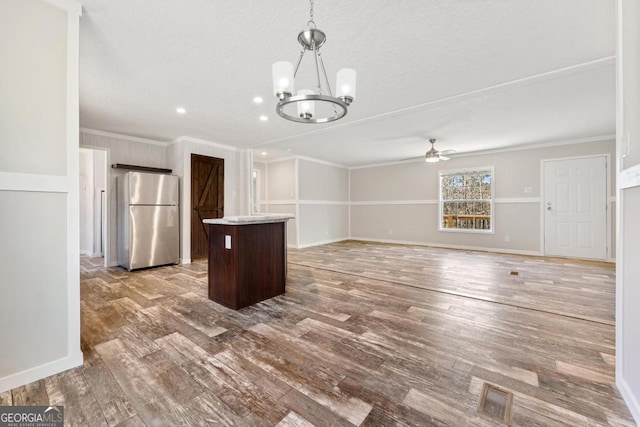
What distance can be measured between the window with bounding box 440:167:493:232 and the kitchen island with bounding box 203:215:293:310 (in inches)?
213

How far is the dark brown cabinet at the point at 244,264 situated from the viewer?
9.00ft

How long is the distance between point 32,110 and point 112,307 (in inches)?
81.0

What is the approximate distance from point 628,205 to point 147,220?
5.64 meters

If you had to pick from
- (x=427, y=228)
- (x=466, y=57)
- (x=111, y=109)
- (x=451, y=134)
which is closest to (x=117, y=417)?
(x=466, y=57)

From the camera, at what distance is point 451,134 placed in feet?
15.9

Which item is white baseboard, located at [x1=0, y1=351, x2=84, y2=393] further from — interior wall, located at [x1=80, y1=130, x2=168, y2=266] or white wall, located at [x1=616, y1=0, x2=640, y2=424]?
interior wall, located at [x1=80, y1=130, x2=168, y2=266]

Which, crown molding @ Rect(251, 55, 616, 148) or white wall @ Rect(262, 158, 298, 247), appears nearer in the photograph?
crown molding @ Rect(251, 55, 616, 148)

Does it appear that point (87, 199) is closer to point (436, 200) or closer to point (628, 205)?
point (628, 205)

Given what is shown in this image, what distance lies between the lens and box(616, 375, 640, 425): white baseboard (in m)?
1.27

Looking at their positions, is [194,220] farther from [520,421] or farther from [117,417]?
[520,421]

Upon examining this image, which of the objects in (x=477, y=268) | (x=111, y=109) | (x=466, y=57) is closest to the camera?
(x=466, y=57)

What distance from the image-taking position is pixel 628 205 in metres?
1.41

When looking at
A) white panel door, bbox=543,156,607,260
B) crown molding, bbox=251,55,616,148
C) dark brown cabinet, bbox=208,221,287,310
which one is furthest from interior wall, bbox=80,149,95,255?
white panel door, bbox=543,156,607,260

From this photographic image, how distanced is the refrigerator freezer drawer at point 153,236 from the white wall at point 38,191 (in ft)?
9.81
